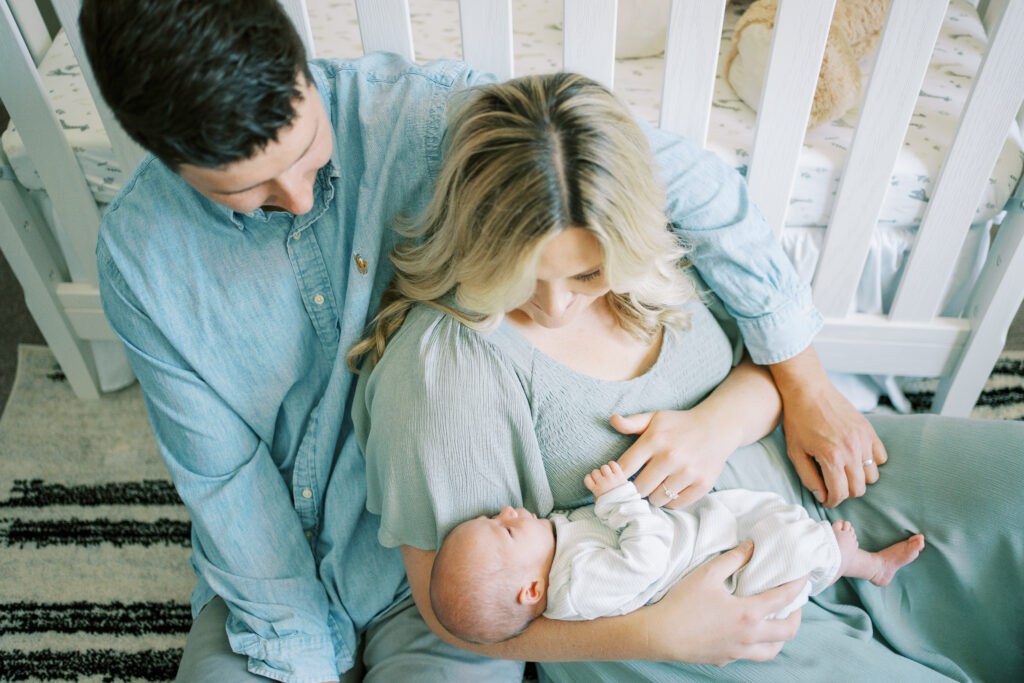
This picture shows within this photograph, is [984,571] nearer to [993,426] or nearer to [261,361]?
[993,426]

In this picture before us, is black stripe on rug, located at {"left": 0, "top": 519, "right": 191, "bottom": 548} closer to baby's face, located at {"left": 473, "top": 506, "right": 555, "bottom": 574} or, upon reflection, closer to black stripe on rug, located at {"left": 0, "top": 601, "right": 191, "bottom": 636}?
black stripe on rug, located at {"left": 0, "top": 601, "right": 191, "bottom": 636}

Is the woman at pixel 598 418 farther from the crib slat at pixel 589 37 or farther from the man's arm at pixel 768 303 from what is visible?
the crib slat at pixel 589 37

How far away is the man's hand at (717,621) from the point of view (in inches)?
34.9

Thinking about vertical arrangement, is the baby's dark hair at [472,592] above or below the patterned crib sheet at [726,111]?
below

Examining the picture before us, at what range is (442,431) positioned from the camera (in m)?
0.86

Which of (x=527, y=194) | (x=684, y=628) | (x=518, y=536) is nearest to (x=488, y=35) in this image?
(x=527, y=194)

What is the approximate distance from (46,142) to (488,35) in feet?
2.48

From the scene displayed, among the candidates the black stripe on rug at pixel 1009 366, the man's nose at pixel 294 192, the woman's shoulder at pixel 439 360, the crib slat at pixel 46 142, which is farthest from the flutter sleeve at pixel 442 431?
the black stripe on rug at pixel 1009 366

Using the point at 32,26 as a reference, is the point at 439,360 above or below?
below

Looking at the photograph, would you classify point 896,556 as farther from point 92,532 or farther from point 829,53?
point 92,532

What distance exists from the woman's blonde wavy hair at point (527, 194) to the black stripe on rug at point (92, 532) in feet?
3.20

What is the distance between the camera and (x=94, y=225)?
4.47ft

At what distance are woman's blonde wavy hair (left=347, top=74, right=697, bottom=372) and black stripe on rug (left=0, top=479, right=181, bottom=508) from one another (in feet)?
3.34

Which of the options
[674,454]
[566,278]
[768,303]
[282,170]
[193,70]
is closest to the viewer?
[193,70]
